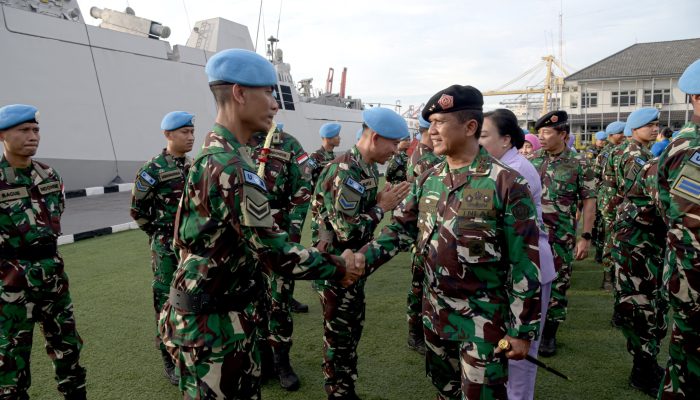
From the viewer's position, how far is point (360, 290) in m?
3.23

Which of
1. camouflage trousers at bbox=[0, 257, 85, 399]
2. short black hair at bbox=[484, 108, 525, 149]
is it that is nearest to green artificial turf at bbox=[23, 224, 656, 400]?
camouflage trousers at bbox=[0, 257, 85, 399]

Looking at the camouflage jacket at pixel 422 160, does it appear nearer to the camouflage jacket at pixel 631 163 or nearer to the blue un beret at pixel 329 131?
the camouflage jacket at pixel 631 163

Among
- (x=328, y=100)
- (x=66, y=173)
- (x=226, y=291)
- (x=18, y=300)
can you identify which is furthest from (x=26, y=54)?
(x=328, y=100)

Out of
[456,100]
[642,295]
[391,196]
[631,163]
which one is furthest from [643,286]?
[456,100]

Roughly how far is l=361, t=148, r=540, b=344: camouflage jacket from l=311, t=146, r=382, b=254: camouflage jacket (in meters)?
0.87

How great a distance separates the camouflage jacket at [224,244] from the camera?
5.96ft

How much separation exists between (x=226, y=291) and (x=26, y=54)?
33.6 feet

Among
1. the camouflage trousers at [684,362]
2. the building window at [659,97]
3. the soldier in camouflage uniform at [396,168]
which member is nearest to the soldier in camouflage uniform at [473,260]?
the camouflage trousers at [684,362]

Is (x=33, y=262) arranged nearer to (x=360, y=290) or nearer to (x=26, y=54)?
(x=360, y=290)

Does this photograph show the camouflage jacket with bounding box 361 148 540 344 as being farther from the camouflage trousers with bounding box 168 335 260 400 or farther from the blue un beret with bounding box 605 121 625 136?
the blue un beret with bounding box 605 121 625 136

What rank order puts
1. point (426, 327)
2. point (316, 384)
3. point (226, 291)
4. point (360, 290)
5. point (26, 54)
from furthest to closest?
point (26, 54), point (316, 384), point (360, 290), point (426, 327), point (226, 291)

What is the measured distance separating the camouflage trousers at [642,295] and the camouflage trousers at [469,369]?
218 centimetres

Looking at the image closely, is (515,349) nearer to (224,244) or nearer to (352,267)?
(352,267)

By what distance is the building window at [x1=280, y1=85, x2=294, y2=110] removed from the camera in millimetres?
17922
